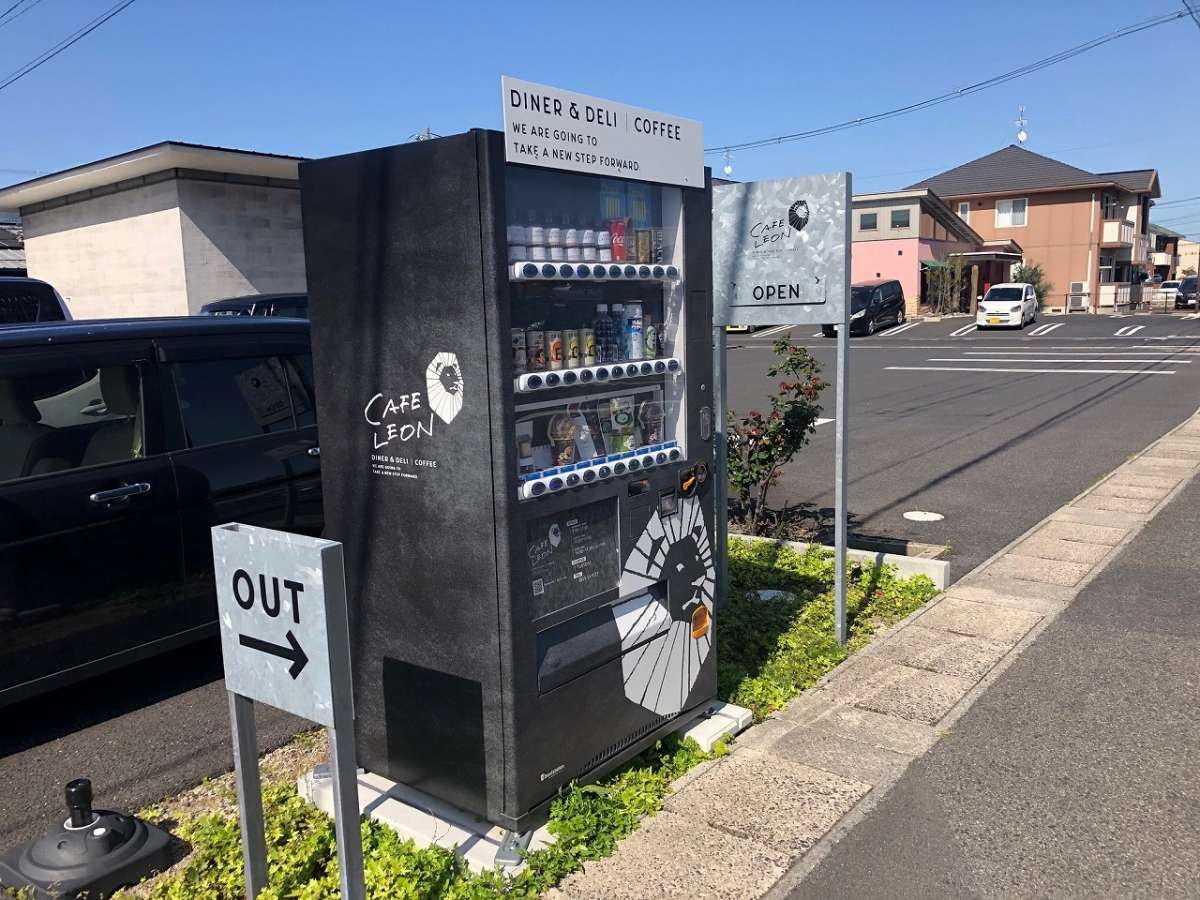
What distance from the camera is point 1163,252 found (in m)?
74.1

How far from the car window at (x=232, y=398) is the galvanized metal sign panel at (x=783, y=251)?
2.51 meters

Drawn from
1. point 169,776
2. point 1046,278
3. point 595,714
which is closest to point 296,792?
point 169,776

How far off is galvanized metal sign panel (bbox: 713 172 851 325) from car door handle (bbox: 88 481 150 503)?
120 inches

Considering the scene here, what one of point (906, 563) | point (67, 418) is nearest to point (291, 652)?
point (67, 418)

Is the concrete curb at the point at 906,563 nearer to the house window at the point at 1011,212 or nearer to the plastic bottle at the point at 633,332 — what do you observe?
Result: the plastic bottle at the point at 633,332

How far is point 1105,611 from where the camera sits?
17.9ft

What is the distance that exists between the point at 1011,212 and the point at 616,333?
49.6m

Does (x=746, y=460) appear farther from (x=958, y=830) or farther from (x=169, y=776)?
(x=169, y=776)

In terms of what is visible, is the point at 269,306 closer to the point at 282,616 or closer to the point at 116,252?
the point at 116,252

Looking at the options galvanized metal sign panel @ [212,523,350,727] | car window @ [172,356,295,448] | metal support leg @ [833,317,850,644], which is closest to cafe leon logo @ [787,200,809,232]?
Result: metal support leg @ [833,317,850,644]

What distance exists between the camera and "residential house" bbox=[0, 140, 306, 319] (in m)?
16.6

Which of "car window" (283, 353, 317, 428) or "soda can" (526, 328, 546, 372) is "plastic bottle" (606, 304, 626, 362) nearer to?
"soda can" (526, 328, 546, 372)

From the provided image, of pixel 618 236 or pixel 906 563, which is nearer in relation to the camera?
pixel 618 236

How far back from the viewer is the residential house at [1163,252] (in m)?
70.3
